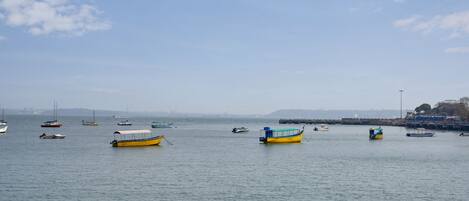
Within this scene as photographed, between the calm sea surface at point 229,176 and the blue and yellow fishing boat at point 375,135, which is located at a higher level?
the blue and yellow fishing boat at point 375,135

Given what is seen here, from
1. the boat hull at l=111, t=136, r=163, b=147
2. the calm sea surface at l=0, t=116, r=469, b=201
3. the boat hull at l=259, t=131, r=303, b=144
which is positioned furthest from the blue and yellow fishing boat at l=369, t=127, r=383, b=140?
the boat hull at l=111, t=136, r=163, b=147

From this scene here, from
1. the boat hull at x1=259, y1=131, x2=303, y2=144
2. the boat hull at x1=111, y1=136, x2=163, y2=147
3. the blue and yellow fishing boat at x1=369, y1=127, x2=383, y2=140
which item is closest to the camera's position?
the boat hull at x1=111, y1=136, x2=163, y2=147

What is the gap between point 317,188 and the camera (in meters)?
37.8

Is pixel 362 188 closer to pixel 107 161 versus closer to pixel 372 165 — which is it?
pixel 372 165

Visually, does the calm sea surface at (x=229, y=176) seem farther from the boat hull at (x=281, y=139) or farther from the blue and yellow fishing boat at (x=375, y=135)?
the blue and yellow fishing boat at (x=375, y=135)

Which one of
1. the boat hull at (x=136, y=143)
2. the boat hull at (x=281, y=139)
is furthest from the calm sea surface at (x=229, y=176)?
the boat hull at (x=281, y=139)

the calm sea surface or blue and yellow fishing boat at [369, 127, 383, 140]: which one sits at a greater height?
blue and yellow fishing boat at [369, 127, 383, 140]

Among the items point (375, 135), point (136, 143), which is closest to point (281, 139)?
point (136, 143)

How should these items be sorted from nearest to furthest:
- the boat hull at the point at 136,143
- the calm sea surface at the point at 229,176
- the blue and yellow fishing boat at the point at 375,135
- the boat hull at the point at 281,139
→ the calm sea surface at the point at 229,176, the boat hull at the point at 136,143, the boat hull at the point at 281,139, the blue and yellow fishing boat at the point at 375,135

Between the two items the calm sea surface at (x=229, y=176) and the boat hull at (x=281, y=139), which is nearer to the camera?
the calm sea surface at (x=229, y=176)

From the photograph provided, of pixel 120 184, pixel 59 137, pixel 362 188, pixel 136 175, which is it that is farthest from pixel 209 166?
pixel 59 137

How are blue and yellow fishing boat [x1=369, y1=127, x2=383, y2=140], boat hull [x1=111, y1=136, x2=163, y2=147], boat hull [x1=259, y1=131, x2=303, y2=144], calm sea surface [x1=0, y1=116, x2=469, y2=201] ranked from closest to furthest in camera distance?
calm sea surface [x1=0, y1=116, x2=469, y2=201], boat hull [x1=111, y1=136, x2=163, y2=147], boat hull [x1=259, y1=131, x2=303, y2=144], blue and yellow fishing boat [x1=369, y1=127, x2=383, y2=140]

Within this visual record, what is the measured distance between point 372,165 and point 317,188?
55.4 feet

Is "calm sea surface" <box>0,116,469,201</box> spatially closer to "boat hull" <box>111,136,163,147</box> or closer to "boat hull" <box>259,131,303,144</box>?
"boat hull" <box>111,136,163,147</box>
